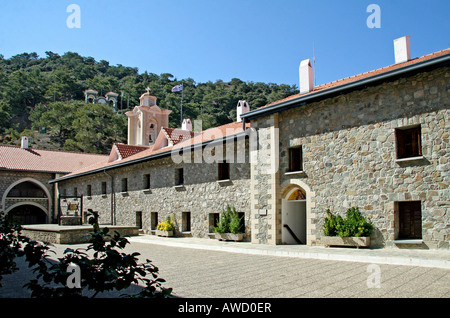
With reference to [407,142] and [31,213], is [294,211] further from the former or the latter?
[31,213]

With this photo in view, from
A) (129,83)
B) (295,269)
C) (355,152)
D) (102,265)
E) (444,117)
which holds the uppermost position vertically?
(129,83)

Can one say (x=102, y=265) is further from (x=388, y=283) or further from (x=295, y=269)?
(x=295, y=269)

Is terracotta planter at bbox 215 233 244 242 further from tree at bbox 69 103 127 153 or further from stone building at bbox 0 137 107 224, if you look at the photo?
tree at bbox 69 103 127 153

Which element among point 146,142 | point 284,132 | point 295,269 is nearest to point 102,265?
point 295,269

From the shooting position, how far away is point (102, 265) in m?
3.03

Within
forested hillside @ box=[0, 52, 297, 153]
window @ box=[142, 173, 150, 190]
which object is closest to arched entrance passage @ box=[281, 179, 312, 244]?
window @ box=[142, 173, 150, 190]

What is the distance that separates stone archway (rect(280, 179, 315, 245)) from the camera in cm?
1280

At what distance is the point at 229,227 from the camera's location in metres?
15.5

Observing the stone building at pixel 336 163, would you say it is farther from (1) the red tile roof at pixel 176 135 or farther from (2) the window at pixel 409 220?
(1) the red tile roof at pixel 176 135

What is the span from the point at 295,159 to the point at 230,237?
4.31m

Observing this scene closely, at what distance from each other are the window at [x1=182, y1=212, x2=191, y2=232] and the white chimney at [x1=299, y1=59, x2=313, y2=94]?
878 centimetres

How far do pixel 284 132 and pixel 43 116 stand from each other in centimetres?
6192

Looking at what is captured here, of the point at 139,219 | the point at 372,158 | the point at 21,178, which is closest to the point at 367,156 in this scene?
Answer: the point at 372,158

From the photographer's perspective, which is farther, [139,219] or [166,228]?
[139,219]
